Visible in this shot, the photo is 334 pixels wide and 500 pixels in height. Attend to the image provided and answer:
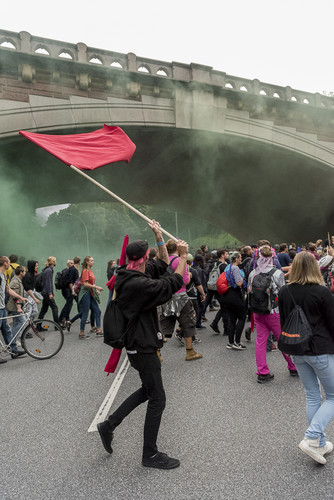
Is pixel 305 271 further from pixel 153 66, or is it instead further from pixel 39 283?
pixel 153 66

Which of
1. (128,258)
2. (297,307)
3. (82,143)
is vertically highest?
(82,143)

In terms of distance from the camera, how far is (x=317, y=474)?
258 cm

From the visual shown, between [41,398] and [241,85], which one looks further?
[241,85]

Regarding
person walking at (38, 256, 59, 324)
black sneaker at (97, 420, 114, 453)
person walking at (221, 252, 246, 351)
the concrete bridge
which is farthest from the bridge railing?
black sneaker at (97, 420, 114, 453)

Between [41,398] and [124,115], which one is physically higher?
[124,115]

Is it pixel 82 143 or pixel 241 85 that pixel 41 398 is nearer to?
pixel 82 143

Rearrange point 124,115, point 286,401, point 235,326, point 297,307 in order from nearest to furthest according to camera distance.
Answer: point 297,307, point 286,401, point 235,326, point 124,115

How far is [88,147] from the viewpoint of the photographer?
4.66 metres

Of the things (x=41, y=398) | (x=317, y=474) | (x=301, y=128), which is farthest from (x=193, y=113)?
(x=317, y=474)

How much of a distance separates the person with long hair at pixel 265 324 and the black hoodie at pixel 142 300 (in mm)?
2215

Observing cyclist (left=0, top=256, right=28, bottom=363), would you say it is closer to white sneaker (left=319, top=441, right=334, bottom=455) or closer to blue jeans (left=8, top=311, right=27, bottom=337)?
blue jeans (left=8, top=311, right=27, bottom=337)

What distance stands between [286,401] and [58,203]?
18472 mm

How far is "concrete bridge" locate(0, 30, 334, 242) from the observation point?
1150 cm

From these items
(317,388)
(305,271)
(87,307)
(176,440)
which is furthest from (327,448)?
(87,307)
